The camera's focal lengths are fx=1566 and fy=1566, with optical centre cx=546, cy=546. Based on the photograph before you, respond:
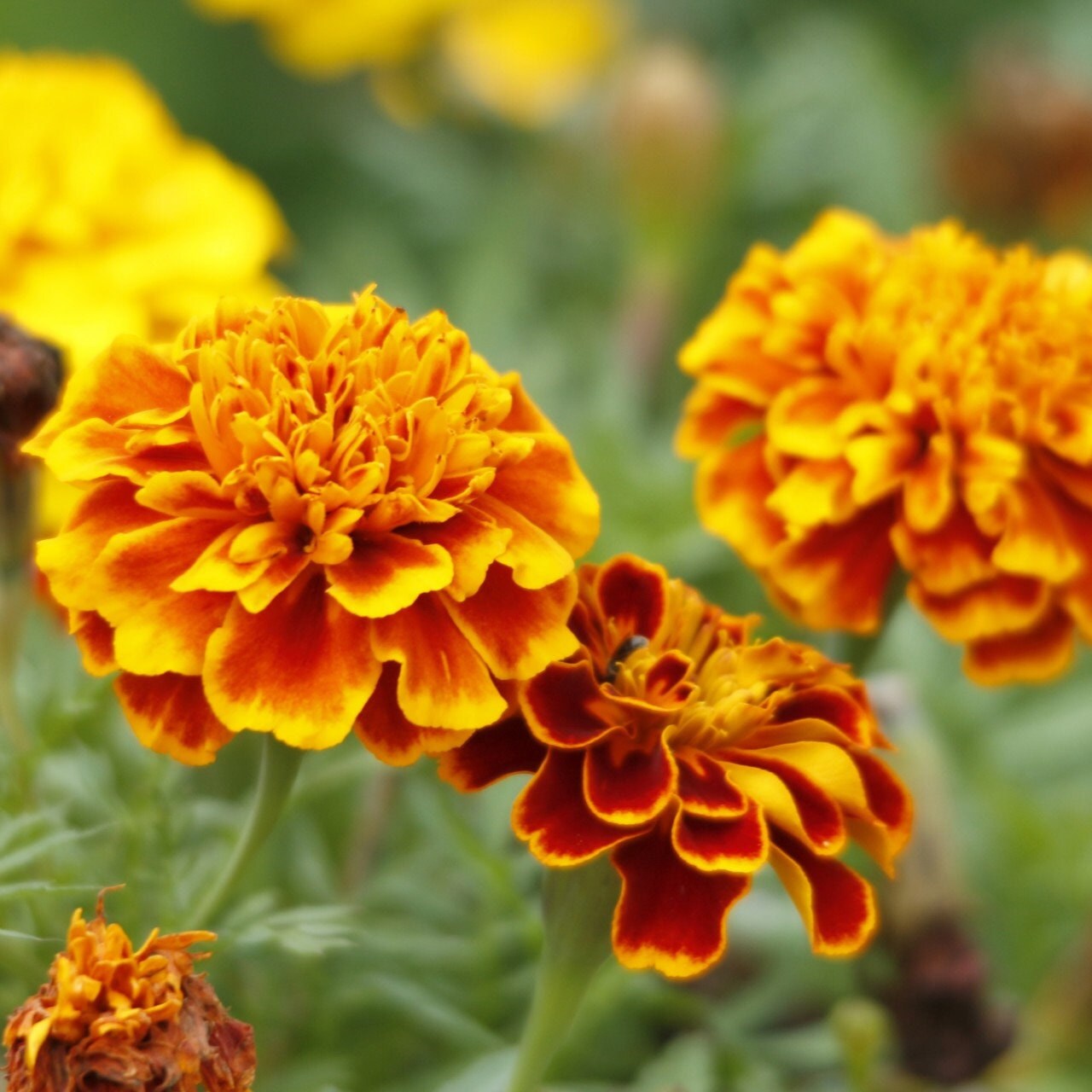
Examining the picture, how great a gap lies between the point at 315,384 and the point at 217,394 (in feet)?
0.09

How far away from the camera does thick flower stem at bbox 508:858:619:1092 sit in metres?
0.46

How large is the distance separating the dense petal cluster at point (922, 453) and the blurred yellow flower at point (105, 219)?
0.34 m

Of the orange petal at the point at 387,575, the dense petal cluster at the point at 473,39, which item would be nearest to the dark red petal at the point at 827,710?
the orange petal at the point at 387,575

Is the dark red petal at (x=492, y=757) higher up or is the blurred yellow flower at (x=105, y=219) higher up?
the blurred yellow flower at (x=105, y=219)

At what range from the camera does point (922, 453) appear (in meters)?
0.56

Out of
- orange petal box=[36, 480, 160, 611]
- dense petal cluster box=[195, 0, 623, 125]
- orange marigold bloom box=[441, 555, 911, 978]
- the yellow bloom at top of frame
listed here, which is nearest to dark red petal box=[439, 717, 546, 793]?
orange marigold bloom box=[441, 555, 911, 978]

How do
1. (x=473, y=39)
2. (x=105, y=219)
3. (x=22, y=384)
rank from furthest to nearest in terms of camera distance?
(x=473, y=39)
(x=105, y=219)
(x=22, y=384)

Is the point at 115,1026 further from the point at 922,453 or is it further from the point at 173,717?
the point at 922,453

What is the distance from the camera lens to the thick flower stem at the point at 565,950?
1.51 feet

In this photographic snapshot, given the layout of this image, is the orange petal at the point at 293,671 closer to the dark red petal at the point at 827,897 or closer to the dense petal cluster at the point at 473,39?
the dark red petal at the point at 827,897

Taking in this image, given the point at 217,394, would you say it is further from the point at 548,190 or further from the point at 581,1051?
the point at 548,190

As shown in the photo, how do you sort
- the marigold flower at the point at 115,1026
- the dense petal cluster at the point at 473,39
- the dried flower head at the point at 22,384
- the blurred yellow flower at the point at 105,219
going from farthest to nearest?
the dense petal cluster at the point at 473,39
the blurred yellow flower at the point at 105,219
the dried flower head at the point at 22,384
the marigold flower at the point at 115,1026

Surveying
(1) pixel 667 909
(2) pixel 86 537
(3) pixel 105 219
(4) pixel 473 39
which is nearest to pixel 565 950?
(1) pixel 667 909

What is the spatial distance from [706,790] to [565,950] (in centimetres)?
8
